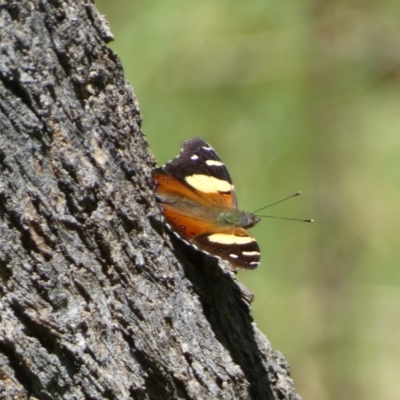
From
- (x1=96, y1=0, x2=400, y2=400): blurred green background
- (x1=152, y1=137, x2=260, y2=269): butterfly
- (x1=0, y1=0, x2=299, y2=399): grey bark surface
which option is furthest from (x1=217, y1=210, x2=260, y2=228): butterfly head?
(x1=96, y1=0, x2=400, y2=400): blurred green background

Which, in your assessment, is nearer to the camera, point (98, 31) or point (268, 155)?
point (98, 31)

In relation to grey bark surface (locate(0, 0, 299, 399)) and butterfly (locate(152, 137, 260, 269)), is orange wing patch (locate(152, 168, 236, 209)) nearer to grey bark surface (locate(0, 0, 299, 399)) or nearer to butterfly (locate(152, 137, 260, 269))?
butterfly (locate(152, 137, 260, 269))

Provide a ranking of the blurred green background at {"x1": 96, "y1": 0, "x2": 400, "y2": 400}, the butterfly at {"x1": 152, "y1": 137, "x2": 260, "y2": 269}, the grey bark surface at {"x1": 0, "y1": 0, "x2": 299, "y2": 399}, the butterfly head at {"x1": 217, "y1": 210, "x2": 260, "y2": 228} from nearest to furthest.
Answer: the grey bark surface at {"x1": 0, "y1": 0, "x2": 299, "y2": 399}, the butterfly at {"x1": 152, "y1": 137, "x2": 260, "y2": 269}, the butterfly head at {"x1": 217, "y1": 210, "x2": 260, "y2": 228}, the blurred green background at {"x1": 96, "y1": 0, "x2": 400, "y2": 400}

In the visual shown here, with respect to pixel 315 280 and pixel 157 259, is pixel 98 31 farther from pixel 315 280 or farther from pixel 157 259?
pixel 315 280

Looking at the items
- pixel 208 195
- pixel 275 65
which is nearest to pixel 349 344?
pixel 275 65

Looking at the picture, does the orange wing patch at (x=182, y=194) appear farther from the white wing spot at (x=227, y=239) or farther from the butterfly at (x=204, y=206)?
the white wing spot at (x=227, y=239)

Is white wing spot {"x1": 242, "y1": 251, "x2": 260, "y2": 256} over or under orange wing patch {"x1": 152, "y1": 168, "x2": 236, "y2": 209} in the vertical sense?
under

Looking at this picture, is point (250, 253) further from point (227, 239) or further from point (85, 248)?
point (85, 248)
